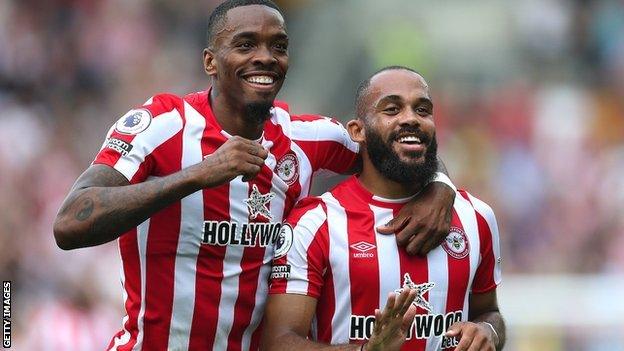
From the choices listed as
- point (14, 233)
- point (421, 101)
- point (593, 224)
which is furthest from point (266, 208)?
point (593, 224)

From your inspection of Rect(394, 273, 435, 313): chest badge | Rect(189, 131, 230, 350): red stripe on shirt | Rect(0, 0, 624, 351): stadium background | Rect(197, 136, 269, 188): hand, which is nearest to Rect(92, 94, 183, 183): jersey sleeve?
Rect(189, 131, 230, 350): red stripe on shirt

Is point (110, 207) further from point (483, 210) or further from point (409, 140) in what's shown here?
point (483, 210)

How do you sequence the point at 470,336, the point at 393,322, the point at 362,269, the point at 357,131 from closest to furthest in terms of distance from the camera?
the point at 393,322
the point at 470,336
the point at 362,269
the point at 357,131

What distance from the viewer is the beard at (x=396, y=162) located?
5.59m

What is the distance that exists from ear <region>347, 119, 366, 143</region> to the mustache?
0.24m

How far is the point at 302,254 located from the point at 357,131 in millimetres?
674

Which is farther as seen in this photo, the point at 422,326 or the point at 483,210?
the point at 483,210

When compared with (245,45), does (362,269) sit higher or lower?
lower

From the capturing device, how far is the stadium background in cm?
1059

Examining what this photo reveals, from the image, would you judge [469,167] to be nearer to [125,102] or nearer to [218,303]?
[125,102]

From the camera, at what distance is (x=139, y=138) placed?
17.9ft

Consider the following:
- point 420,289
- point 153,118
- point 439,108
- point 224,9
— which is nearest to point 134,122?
point 153,118

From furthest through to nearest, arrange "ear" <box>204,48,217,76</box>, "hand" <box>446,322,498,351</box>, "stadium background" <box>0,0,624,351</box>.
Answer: "stadium background" <box>0,0,624,351</box> < "ear" <box>204,48,217,76</box> < "hand" <box>446,322,498,351</box>

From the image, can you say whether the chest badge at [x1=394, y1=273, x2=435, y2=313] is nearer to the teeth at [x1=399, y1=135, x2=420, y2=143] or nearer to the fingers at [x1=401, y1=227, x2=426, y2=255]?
the fingers at [x1=401, y1=227, x2=426, y2=255]
